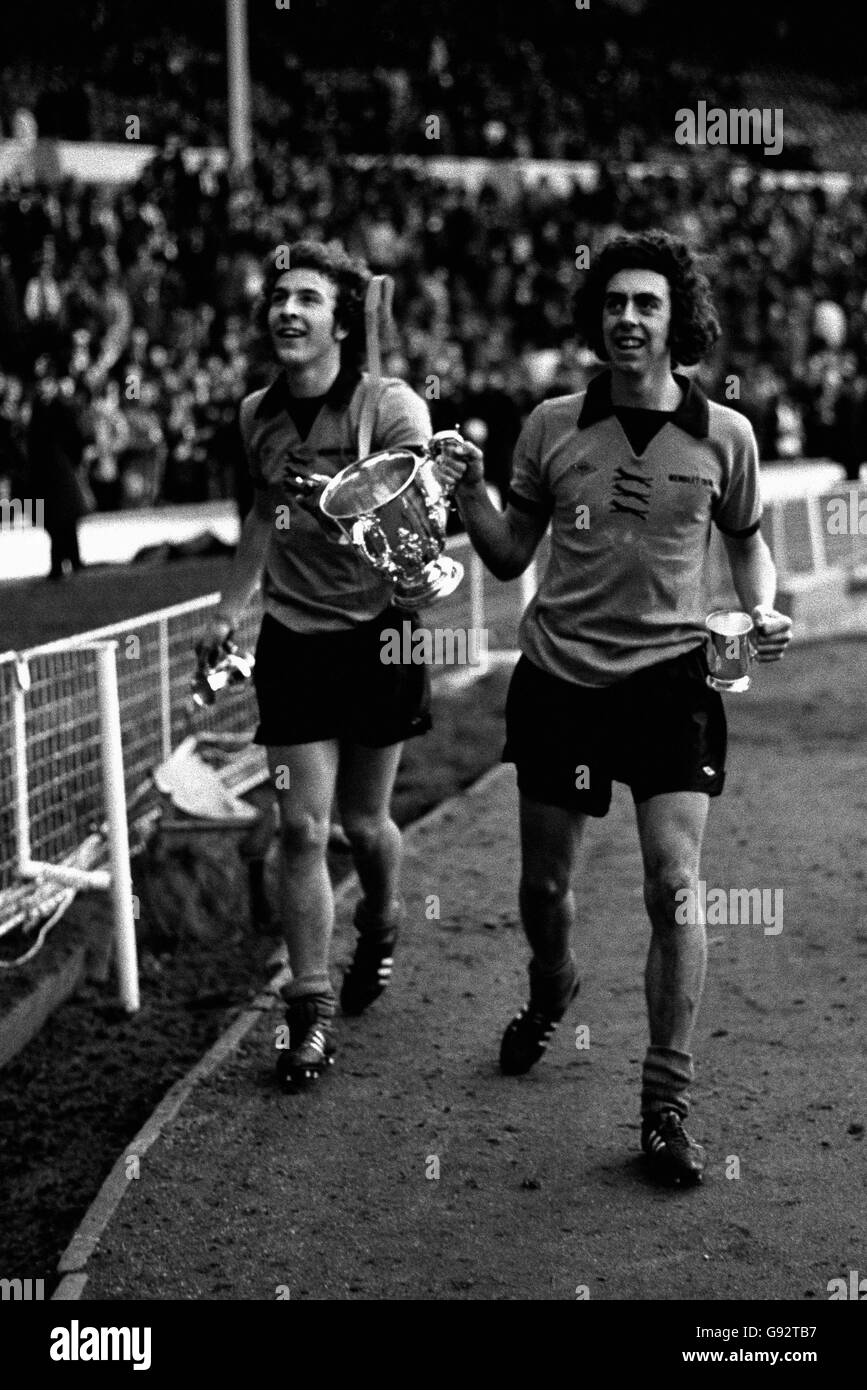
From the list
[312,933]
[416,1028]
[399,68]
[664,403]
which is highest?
[399,68]

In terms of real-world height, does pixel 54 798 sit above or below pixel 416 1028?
above

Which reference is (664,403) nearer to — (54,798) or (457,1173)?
(457,1173)

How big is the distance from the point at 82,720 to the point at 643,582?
2.61 meters

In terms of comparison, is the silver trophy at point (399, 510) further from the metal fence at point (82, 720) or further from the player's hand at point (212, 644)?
the metal fence at point (82, 720)

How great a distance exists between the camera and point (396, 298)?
21.1m

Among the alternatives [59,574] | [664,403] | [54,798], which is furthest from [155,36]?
[664,403]

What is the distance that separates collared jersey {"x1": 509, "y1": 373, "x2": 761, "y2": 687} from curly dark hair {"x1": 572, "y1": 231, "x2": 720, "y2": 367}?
0.31ft

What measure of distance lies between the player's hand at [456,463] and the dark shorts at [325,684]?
68 cm

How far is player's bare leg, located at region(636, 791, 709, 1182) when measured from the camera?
170 inches

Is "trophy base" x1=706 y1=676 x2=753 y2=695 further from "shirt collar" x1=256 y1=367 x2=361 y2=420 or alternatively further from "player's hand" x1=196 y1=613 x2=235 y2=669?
"player's hand" x1=196 y1=613 x2=235 y2=669

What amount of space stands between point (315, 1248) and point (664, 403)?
76.4 inches

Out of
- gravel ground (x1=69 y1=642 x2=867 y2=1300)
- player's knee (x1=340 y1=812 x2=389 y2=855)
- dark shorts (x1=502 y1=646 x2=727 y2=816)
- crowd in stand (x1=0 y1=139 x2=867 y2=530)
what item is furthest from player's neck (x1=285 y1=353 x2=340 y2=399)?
crowd in stand (x1=0 y1=139 x2=867 y2=530)

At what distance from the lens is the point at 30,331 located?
692 inches

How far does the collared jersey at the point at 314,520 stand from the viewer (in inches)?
195
